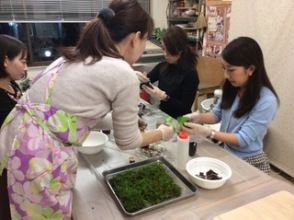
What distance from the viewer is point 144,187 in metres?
0.97

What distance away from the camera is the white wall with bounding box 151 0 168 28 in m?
3.66

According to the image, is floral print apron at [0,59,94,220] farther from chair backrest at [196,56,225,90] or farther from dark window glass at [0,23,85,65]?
dark window glass at [0,23,85,65]

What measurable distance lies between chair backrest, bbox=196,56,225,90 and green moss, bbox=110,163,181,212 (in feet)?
6.68

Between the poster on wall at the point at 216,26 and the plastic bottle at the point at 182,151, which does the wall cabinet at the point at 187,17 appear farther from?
the plastic bottle at the point at 182,151

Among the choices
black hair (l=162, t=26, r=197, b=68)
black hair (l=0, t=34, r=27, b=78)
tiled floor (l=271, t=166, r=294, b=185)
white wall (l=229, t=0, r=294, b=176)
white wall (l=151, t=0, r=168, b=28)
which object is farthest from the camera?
white wall (l=151, t=0, r=168, b=28)

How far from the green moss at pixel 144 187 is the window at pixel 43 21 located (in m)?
2.39

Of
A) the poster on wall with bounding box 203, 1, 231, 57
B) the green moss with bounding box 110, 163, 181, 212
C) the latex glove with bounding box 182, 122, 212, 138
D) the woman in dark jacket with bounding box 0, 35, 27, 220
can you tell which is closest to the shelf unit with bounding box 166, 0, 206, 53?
the poster on wall with bounding box 203, 1, 231, 57

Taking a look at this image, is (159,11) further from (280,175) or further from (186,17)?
(280,175)

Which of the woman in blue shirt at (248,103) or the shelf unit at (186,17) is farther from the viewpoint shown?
the shelf unit at (186,17)

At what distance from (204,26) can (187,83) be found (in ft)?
4.77

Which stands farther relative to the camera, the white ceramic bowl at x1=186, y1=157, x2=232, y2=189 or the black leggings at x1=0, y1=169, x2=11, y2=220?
the black leggings at x1=0, y1=169, x2=11, y2=220

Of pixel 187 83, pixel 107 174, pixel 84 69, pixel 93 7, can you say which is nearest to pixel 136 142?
pixel 107 174

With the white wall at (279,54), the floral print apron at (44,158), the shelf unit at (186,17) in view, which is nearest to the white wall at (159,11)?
the shelf unit at (186,17)

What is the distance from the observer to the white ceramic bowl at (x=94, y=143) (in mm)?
1205
